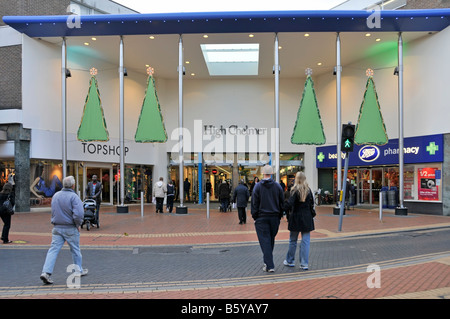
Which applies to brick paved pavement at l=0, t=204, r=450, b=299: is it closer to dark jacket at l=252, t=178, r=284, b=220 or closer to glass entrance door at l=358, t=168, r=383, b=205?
dark jacket at l=252, t=178, r=284, b=220

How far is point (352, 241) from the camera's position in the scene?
1036cm

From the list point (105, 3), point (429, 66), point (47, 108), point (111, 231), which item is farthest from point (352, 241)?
point (105, 3)

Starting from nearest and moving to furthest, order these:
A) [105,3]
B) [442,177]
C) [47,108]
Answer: [442,177] → [47,108] → [105,3]

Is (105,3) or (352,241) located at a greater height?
(105,3)

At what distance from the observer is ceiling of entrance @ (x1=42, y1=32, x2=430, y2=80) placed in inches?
749

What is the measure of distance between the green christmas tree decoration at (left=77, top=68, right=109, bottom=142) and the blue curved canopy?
10.1 feet

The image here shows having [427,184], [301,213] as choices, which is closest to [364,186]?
[427,184]

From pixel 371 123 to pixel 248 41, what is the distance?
24.9ft

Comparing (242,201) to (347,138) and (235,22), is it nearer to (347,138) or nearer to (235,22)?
(347,138)

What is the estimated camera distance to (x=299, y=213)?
6.76 m

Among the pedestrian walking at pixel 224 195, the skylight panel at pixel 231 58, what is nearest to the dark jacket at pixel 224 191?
the pedestrian walking at pixel 224 195
